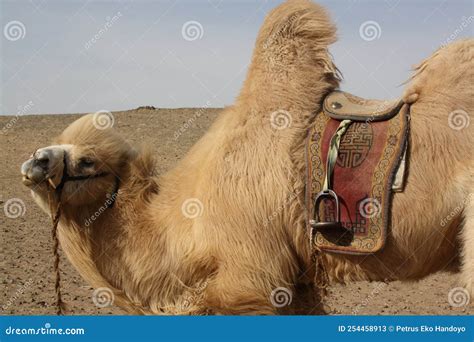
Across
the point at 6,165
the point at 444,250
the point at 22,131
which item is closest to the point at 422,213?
the point at 444,250

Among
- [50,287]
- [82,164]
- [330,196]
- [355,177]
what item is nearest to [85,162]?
[82,164]

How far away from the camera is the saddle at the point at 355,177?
14.6 ft

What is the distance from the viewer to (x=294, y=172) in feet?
15.0

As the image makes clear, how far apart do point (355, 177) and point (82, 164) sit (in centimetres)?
182

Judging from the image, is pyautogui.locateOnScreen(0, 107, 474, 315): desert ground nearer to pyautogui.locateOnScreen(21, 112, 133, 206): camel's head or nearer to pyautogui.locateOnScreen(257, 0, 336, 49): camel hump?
pyautogui.locateOnScreen(21, 112, 133, 206): camel's head

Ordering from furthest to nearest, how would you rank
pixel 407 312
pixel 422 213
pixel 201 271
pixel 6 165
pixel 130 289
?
pixel 6 165
pixel 407 312
pixel 130 289
pixel 201 271
pixel 422 213

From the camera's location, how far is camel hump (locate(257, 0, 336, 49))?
5.03 m

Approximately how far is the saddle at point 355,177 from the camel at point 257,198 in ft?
0.24

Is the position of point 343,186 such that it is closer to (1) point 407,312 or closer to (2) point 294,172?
(2) point 294,172

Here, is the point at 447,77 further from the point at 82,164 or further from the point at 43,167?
the point at 43,167

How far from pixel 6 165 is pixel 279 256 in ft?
38.3

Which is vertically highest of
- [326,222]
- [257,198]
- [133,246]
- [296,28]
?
[296,28]

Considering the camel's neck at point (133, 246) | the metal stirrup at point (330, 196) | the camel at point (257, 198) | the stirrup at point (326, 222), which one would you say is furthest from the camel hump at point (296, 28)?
the camel's neck at point (133, 246)

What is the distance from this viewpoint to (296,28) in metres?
5.04
